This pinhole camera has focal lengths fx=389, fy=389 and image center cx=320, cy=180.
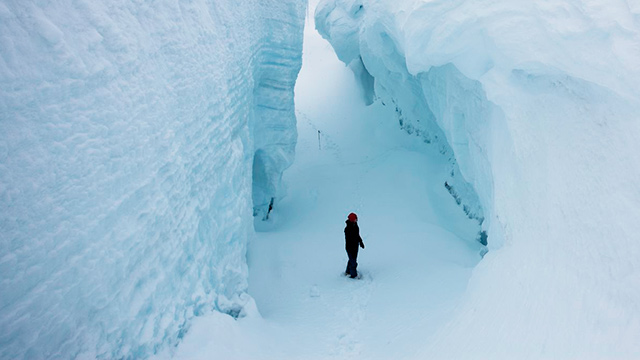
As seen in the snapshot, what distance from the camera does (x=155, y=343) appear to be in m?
2.79

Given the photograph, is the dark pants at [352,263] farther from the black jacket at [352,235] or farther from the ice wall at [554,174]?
the ice wall at [554,174]

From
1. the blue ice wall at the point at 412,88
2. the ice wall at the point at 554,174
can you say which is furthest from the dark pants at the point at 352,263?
the blue ice wall at the point at 412,88

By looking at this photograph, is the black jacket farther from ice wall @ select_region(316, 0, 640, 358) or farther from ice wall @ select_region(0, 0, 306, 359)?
ice wall @ select_region(316, 0, 640, 358)

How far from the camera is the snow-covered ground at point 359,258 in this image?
4004 millimetres

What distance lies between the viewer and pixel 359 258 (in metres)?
6.93

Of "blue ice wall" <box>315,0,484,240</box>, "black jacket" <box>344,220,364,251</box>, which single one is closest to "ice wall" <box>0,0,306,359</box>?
"black jacket" <box>344,220,364,251</box>

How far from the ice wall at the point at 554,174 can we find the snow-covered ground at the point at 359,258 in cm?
93

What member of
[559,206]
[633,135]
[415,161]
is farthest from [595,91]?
[415,161]

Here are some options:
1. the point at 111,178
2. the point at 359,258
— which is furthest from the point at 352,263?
the point at 111,178

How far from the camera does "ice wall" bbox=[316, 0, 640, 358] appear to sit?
8.82 feet

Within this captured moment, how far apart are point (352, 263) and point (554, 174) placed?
3.23 meters

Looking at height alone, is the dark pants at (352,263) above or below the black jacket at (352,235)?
below

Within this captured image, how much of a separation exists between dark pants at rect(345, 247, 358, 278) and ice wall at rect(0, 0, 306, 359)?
71.6 inches

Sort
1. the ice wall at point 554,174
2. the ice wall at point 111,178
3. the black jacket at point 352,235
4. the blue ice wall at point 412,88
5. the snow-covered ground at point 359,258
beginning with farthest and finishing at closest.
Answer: the blue ice wall at point 412,88, the black jacket at point 352,235, the snow-covered ground at point 359,258, the ice wall at point 554,174, the ice wall at point 111,178
